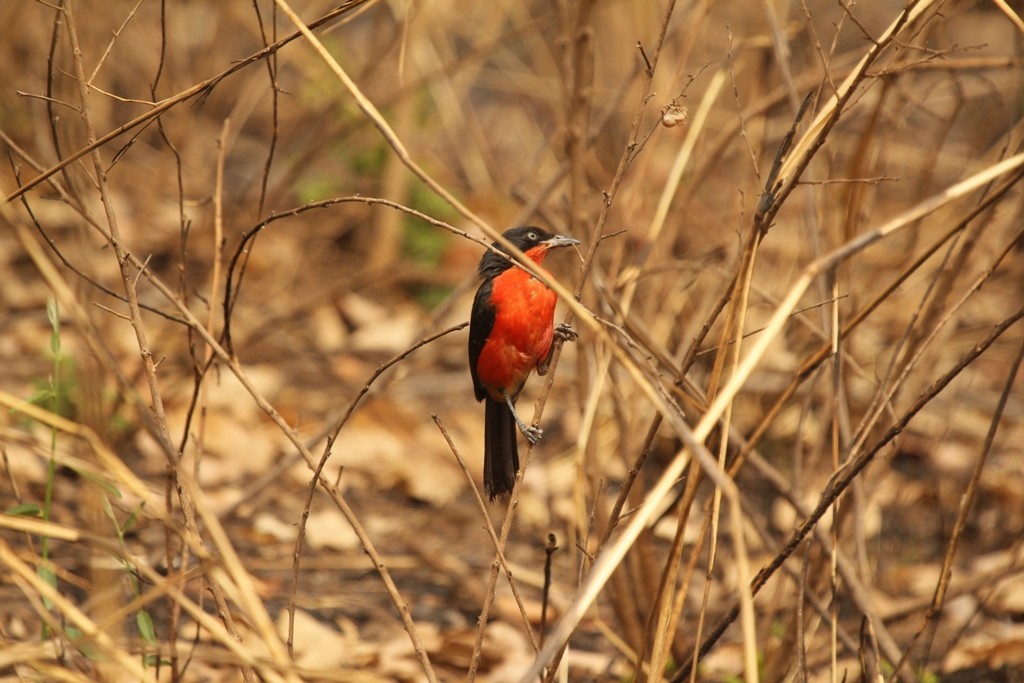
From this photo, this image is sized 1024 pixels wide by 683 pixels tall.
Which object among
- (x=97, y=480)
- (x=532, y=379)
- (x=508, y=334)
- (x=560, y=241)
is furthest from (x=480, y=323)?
(x=532, y=379)

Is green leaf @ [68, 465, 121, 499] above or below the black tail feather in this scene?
below

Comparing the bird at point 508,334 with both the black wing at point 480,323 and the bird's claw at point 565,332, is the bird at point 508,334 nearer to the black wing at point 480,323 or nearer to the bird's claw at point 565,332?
the black wing at point 480,323

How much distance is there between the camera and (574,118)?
136 inches

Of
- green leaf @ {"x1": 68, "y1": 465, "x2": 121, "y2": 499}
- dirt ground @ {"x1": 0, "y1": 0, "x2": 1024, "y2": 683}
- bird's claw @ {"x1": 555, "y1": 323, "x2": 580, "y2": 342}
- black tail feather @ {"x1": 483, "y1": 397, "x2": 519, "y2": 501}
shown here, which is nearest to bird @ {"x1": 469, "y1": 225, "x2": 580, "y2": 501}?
black tail feather @ {"x1": 483, "y1": 397, "x2": 519, "y2": 501}

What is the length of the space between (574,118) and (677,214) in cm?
68

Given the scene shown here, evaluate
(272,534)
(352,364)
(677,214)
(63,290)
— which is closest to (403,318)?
(352,364)

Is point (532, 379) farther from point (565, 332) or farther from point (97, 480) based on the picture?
point (97, 480)

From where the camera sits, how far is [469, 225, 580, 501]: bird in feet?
10.8

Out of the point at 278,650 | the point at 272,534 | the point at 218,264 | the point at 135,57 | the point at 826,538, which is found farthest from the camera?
the point at 135,57

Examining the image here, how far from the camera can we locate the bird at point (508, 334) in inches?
129

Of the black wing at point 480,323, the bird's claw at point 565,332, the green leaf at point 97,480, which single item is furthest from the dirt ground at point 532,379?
the black wing at point 480,323

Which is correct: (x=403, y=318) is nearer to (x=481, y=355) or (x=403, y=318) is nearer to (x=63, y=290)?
(x=481, y=355)

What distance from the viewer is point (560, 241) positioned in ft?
11.1

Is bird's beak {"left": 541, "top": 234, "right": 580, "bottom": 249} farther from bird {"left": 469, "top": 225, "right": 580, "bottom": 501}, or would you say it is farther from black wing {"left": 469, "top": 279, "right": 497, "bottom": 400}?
black wing {"left": 469, "top": 279, "right": 497, "bottom": 400}
